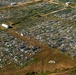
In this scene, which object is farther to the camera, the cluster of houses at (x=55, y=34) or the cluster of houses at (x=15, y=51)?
the cluster of houses at (x=55, y=34)

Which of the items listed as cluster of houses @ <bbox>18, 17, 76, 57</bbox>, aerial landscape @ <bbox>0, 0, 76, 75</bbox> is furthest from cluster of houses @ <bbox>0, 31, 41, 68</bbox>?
cluster of houses @ <bbox>18, 17, 76, 57</bbox>

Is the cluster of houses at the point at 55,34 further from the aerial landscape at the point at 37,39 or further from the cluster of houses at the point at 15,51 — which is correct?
the cluster of houses at the point at 15,51

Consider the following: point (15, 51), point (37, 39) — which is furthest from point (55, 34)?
point (15, 51)

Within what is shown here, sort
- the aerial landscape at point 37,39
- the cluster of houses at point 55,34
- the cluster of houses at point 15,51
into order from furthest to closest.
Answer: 1. the cluster of houses at point 55,34
2. the cluster of houses at point 15,51
3. the aerial landscape at point 37,39

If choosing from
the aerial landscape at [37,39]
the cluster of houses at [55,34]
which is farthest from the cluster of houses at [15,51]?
the cluster of houses at [55,34]

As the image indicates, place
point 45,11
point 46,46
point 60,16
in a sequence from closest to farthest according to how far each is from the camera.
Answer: point 46,46
point 60,16
point 45,11

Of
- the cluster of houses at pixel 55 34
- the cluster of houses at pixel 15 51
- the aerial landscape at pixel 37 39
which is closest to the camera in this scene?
the aerial landscape at pixel 37 39

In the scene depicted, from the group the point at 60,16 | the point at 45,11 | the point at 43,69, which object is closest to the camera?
the point at 43,69

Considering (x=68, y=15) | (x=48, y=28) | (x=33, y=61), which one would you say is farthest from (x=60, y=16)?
(x=33, y=61)

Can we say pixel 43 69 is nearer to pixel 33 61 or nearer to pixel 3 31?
pixel 33 61
